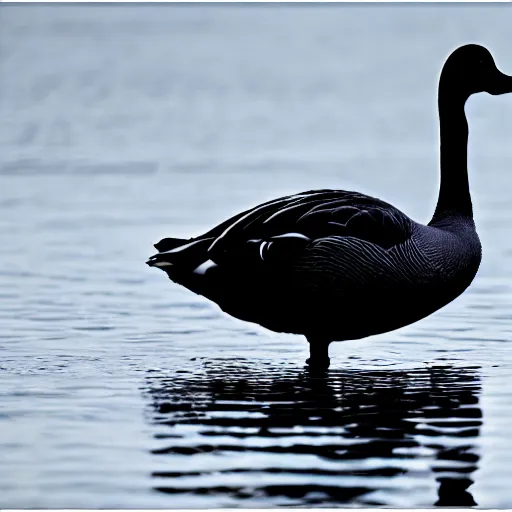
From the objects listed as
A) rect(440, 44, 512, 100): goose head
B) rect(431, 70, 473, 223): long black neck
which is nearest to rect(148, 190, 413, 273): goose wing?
rect(431, 70, 473, 223): long black neck

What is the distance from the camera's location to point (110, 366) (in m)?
10.9

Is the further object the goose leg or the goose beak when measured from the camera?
the goose beak

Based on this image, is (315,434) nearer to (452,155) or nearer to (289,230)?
(289,230)

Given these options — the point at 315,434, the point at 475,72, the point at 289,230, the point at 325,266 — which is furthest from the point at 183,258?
the point at 475,72

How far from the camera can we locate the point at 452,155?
12062 millimetres

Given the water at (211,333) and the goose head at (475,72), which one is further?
the goose head at (475,72)

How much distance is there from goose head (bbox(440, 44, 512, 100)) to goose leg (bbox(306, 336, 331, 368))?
2.24m

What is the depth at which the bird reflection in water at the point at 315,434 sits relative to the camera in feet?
25.8

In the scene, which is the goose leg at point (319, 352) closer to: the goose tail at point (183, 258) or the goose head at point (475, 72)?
the goose tail at point (183, 258)

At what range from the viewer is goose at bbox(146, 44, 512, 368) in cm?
1074

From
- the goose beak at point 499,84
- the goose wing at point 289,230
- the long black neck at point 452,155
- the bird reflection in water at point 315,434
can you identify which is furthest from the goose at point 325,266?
the goose beak at point 499,84

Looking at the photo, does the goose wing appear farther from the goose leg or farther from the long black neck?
the long black neck

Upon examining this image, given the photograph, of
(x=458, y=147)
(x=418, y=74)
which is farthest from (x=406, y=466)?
(x=418, y=74)

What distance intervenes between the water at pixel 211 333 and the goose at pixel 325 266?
360mm
